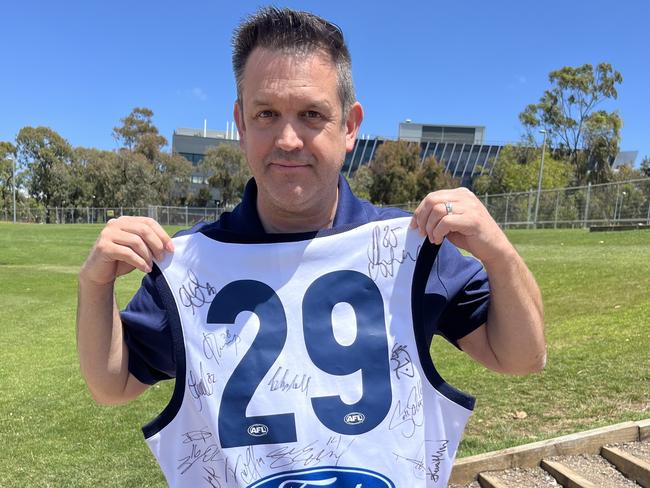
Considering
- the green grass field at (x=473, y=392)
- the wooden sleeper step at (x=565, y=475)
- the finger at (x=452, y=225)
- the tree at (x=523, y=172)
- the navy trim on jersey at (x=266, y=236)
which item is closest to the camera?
the finger at (x=452, y=225)

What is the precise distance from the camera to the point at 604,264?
12758mm

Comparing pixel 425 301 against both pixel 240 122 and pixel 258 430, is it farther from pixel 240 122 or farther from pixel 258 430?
pixel 240 122

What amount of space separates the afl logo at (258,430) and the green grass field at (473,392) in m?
3.30

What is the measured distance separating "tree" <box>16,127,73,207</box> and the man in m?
76.4

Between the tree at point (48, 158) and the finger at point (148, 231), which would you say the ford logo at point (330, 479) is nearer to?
the finger at point (148, 231)

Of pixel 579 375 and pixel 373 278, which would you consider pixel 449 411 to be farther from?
pixel 579 375

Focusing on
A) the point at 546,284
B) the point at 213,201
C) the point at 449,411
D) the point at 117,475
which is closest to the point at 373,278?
the point at 449,411

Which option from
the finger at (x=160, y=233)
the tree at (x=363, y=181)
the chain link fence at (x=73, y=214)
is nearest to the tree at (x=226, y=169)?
the chain link fence at (x=73, y=214)

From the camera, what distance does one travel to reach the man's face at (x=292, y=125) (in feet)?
5.89

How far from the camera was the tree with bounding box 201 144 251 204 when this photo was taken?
2530 inches

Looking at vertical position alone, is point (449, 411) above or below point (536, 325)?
below

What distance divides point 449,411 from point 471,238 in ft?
2.00

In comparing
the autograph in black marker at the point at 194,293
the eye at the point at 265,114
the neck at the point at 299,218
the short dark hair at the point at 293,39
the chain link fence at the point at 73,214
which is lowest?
the chain link fence at the point at 73,214

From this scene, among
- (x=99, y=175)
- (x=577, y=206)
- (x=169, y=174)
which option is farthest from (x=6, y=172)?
(x=577, y=206)
